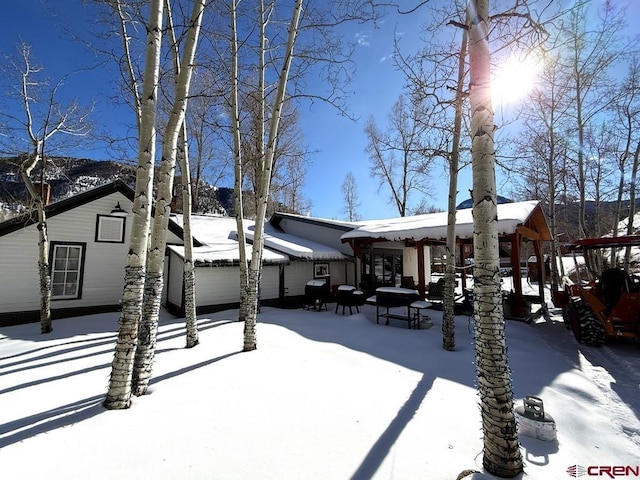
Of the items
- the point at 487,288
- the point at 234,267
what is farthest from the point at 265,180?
the point at 234,267

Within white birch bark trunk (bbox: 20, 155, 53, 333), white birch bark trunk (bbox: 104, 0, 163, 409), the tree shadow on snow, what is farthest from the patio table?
white birch bark trunk (bbox: 20, 155, 53, 333)

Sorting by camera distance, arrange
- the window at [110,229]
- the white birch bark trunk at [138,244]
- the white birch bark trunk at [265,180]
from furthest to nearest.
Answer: the window at [110,229], the white birch bark trunk at [265,180], the white birch bark trunk at [138,244]

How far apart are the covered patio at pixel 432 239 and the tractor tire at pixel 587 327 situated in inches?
92.1

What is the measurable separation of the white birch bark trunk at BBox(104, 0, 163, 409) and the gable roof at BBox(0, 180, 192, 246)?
23.0 feet

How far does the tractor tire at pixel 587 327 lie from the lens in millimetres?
6559

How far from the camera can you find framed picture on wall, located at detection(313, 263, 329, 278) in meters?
13.7

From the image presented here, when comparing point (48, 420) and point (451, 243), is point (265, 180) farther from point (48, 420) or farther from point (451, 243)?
point (48, 420)

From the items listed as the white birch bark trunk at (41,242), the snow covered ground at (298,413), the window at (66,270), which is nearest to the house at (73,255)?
the window at (66,270)

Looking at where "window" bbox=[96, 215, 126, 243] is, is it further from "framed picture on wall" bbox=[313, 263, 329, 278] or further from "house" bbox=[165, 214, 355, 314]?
"framed picture on wall" bbox=[313, 263, 329, 278]

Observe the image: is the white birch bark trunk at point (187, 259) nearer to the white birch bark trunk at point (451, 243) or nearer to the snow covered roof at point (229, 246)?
the snow covered roof at point (229, 246)

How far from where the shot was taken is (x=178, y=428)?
8.73 ft

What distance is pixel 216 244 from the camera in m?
12.3

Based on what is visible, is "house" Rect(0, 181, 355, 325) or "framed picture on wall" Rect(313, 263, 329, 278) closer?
"house" Rect(0, 181, 355, 325)

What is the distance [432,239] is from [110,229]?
11729 mm
